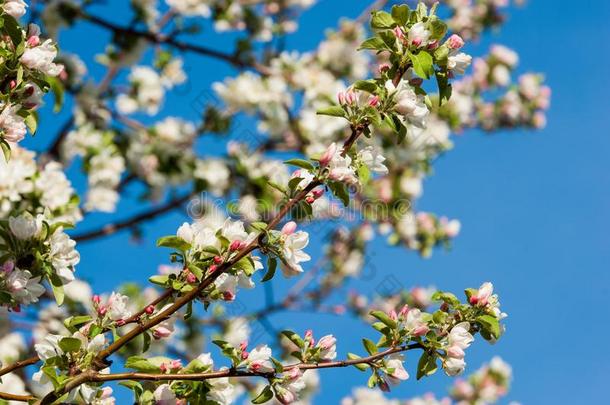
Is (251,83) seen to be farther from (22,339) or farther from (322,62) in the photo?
(22,339)

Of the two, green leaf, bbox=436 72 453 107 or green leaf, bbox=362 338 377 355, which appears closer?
green leaf, bbox=362 338 377 355

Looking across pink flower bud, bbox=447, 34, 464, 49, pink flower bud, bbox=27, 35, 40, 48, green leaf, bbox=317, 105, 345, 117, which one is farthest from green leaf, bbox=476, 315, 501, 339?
pink flower bud, bbox=27, 35, 40, 48

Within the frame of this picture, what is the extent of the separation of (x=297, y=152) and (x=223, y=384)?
15.9 ft

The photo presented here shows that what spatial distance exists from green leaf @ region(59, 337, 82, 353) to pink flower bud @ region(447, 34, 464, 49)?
4.68 ft

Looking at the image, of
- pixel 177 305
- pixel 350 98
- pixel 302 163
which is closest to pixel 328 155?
pixel 302 163

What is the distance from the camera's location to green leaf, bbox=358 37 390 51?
242 centimetres

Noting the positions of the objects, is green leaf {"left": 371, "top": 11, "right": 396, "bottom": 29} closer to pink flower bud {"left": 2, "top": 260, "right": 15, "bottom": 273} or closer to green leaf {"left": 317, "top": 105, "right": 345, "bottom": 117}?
green leaf {"left": 317, "top": 105, "right": 345, "bottom": 117}

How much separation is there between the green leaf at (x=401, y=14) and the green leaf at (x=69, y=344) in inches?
53.8

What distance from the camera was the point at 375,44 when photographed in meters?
2.43

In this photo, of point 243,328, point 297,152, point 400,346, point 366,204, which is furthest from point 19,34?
point 366,204

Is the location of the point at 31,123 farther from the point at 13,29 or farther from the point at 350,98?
the point at 350,98

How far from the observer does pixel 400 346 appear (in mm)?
2309

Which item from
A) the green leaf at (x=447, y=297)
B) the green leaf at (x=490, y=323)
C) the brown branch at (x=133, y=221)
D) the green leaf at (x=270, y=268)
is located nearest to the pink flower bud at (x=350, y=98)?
the green leaf at (x=270, y=268)

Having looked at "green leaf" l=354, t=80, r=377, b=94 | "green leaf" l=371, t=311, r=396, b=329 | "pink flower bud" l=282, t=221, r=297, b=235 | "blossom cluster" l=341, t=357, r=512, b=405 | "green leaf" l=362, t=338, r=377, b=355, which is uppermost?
"blossom cluster" l=341, t=357, r=512, b=405
